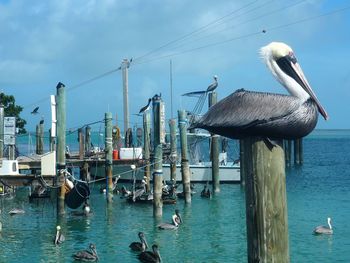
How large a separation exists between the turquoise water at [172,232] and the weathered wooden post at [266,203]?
12748 mm

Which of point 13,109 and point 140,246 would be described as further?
point 13,109

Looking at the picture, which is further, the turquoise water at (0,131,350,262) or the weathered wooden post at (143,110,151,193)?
the weathered wooden post at (143,110,151,193)

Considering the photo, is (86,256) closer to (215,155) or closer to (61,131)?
(61,131)

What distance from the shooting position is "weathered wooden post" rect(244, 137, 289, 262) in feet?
14.0

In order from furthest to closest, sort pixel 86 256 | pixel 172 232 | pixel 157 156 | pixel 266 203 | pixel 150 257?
pixel 157 156
pixel 172 232
pixel 86 256
pixel 150 257
pixel 266 203

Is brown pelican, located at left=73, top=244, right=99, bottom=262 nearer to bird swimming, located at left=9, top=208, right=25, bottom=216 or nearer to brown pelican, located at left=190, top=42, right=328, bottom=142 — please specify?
bird swimming, located at left=9, top=208, right=25, bottom=216

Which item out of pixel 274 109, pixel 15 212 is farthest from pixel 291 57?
pixel 15 212

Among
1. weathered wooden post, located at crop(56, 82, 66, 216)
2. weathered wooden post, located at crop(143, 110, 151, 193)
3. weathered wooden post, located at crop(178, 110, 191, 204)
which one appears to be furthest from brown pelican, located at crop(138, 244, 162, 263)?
weathered wooden post, located at crop(143, 110, 151, 193)

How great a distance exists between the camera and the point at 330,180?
151 feet

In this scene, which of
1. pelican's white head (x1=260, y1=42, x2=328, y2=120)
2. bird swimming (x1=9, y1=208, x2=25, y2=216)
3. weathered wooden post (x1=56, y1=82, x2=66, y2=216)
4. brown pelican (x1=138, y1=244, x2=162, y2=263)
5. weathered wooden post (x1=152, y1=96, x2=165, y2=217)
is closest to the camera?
pelican's white head (x1=260, y1=42, x2=328, y2=120)

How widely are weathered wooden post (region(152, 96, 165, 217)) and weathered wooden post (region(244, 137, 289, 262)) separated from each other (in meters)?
18.5

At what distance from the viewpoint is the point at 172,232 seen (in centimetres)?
2095

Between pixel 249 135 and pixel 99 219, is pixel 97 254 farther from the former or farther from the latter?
pixel 249 135

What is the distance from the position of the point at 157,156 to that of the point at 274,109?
738 inches
